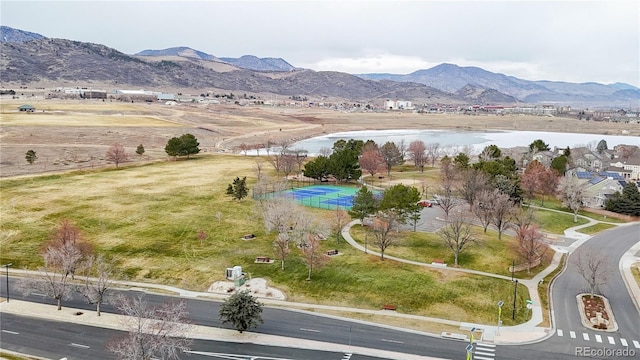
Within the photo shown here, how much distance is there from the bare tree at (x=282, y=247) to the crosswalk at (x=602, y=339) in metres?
29.8

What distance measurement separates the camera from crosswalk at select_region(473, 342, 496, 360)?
1499 inches

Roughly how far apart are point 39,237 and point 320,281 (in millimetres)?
40684

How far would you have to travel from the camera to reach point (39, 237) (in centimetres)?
6562

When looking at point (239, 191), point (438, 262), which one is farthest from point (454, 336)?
point (239, 191)

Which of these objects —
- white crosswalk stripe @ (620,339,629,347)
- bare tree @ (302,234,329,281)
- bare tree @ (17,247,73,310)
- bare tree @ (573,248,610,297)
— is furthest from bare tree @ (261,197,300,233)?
white crosswalk stripe @ (620,339,629,347)

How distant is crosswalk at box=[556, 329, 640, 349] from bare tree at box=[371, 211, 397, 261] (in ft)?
70.9

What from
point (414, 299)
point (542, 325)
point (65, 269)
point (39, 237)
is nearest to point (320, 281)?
point (414, 299)

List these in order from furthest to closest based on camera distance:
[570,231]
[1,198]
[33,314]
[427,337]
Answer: [1,198], [570,231], [33,314], [427,337]

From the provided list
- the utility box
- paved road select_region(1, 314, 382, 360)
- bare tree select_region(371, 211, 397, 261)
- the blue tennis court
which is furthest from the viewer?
the blue tennis court

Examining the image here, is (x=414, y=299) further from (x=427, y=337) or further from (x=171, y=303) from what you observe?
(x=171, y=303)

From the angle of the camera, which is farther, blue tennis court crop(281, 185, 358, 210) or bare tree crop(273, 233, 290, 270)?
blue tennis court crop(281, 185, 358, 210)

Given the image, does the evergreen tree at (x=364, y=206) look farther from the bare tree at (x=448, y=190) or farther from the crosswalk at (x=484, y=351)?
the crosswalk at (x=484, y=351)

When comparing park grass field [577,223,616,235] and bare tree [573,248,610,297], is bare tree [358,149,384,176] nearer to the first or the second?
park grass field [577,223,616,235]

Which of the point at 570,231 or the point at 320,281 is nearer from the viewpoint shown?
the point at 320,281
